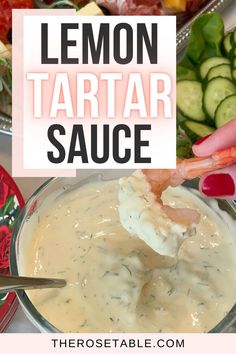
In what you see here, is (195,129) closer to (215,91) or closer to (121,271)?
(215,91)

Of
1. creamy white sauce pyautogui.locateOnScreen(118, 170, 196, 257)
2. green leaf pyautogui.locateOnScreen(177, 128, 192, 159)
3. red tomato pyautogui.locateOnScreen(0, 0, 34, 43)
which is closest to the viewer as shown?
creamy white sauce pyautogui.locateOnScreen(118, 170, 196, 257)

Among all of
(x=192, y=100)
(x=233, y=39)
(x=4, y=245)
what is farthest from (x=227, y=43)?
(x=4, y=245)

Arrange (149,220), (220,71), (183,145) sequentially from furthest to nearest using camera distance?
(220,71) < (183,145) < (149,220)

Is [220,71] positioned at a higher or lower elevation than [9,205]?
higher

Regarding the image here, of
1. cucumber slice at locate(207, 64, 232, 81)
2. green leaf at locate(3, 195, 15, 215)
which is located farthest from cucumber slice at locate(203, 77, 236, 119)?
green leaf at locate(3, 195, 15, 215)

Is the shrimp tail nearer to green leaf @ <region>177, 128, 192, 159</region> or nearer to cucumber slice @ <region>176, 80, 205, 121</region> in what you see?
green leaf @ <region>177, 128, 192, 159</region>

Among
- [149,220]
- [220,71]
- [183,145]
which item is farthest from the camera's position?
[220,71]
